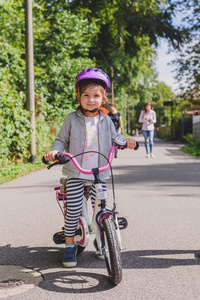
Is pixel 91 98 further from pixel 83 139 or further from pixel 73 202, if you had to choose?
pixel 73 202

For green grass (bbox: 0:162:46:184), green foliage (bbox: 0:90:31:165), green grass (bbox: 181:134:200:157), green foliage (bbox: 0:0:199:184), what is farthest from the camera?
green grass (bbox: 181:134:200:157)

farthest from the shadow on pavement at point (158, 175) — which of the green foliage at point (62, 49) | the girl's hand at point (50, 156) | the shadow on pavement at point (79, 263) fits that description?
the girl's hand at point (50, 156)

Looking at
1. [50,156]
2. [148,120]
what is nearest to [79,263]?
A: [50,156]

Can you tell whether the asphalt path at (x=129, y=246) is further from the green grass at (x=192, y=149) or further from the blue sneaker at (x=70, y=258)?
the green grass at (x=192, y=149)

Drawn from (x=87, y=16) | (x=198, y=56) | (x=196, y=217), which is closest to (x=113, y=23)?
(x=87, y=16)

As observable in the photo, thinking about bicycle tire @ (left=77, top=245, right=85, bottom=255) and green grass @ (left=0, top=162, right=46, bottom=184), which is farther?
green grass @ (left=0, top=162, right=46, bottom=184)

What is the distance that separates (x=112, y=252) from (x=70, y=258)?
0.66m

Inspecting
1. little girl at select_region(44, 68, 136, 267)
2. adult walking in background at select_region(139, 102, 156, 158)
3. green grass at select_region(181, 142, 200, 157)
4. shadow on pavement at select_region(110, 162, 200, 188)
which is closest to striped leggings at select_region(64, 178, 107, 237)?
little girl at select_region(44, 68, 136, 267)

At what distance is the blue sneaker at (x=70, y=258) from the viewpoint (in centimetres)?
340

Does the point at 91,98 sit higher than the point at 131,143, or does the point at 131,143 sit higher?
the point at 91,98

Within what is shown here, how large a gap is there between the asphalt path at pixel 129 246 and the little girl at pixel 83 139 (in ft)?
1.18

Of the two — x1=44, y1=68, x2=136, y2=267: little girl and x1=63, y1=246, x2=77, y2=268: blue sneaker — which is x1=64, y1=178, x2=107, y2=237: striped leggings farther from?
x1=63, y1=246, x2=77, y2=268: blue sneaker

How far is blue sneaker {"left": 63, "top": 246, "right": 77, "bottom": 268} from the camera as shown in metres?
3.40

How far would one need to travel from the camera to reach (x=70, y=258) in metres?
3.44
